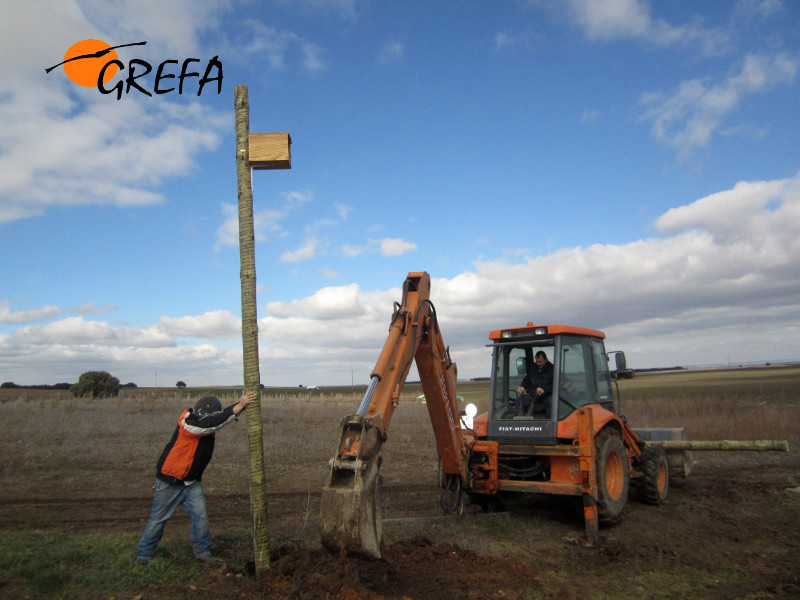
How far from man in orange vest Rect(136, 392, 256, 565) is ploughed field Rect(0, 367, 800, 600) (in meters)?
0.22

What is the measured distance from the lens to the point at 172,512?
550 centimetres

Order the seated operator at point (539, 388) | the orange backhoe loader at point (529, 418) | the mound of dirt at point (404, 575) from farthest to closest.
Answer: the seated operator at point (539, 388)
the orange backhoe loader at point (529, 418)
the mound of dirt at point (404, 575)

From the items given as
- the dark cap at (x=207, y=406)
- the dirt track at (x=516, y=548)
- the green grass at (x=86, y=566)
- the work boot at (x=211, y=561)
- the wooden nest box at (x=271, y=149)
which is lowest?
the dirt track at (x=516, y=548)

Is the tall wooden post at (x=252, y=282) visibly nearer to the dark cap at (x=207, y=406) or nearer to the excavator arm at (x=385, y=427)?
the excavator arm at (x=385, y=427)

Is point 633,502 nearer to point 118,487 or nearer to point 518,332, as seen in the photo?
point 518,332

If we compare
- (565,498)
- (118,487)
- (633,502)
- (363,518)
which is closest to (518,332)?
(565,498)

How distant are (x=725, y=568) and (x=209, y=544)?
5396mm

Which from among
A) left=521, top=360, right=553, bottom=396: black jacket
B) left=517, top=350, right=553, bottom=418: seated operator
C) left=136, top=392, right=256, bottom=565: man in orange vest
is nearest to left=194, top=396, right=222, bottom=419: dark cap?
left=136, top=392, right=256, bottom=565: man in orange vest

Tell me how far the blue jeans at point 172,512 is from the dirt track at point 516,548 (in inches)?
15.4

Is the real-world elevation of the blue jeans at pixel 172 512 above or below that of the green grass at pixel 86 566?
above

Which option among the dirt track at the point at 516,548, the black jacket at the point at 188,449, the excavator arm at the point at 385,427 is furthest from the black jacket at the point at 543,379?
the black jacket at the point at 188,449

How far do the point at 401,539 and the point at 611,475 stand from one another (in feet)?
10.5

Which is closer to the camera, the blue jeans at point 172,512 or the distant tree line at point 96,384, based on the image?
the blue jeans at point 172,512

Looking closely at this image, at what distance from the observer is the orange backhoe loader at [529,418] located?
6781mm
